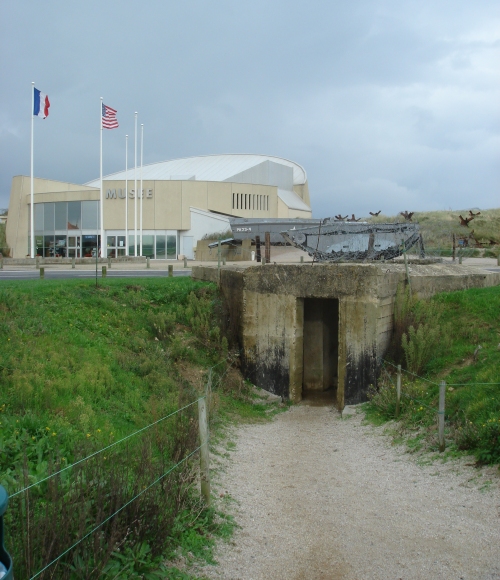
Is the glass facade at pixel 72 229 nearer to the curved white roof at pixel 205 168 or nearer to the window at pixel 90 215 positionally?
the window at pixel 90 215

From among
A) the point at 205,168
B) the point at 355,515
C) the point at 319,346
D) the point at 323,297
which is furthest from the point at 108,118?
the point at 355,515

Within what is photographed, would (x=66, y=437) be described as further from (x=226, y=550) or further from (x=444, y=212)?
(x=444, y=212)

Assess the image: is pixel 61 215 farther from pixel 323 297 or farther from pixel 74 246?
pixel 323 297

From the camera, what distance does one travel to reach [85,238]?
160 feet

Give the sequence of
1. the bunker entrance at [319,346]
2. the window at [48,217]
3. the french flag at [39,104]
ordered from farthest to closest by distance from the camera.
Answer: the window at [48,217]
the french flag at [39,104]
the bunker entrance at [319,346]

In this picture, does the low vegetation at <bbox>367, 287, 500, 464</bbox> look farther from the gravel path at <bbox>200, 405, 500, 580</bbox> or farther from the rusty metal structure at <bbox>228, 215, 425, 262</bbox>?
the rusty metal structure at <bbox>228, 215, 425, 262</bbox>

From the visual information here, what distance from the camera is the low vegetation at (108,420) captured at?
16.8ft

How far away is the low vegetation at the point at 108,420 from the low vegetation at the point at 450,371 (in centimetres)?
354

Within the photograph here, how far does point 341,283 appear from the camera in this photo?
48.5 ft

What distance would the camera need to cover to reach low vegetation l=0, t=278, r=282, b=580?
16.8 ft

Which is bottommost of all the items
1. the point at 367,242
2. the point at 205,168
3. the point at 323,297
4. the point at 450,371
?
the point at 450,371

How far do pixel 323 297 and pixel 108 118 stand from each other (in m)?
27.2

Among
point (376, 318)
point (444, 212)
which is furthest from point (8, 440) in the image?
point (444, 212)

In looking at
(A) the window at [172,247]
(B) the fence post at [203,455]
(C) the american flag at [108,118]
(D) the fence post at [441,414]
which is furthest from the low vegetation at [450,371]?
(A) the window at [172,247]
